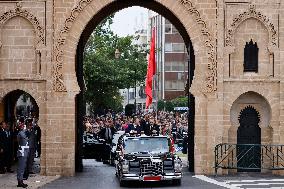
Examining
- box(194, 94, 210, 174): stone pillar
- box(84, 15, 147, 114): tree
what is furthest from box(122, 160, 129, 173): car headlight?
box(84, 15, 147, 114): tree

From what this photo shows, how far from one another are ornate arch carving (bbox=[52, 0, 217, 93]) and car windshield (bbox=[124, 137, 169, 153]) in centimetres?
415

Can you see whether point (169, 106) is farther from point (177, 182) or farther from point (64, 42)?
point (177, 182)

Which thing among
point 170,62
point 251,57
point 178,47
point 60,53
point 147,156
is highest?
point 178,47

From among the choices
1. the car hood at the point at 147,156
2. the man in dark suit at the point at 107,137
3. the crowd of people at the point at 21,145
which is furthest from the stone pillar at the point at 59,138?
the car hood at the point at 147,156

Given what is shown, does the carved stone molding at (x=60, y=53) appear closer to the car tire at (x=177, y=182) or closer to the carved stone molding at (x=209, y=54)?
the carved stone molding at (x=209, y=54)

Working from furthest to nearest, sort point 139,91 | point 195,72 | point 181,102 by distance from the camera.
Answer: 1. point 139,91
2. point 181,102
3. point 195,72

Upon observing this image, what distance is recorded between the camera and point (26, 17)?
26.8m

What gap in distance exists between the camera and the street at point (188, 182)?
2228 centimetres

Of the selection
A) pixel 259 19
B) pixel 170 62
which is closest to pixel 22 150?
pixel 259 19

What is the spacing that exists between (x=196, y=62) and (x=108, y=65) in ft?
76.0

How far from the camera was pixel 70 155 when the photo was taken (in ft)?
87.3

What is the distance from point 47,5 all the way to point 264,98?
9327mm

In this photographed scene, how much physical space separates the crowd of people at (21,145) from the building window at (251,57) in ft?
28.9

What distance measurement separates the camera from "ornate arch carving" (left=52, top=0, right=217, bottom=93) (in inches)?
1051
